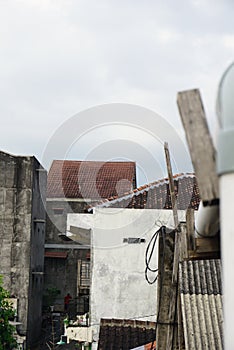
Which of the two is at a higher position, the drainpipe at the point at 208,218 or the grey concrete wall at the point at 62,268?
the grey concrete wall at the point at 62,268

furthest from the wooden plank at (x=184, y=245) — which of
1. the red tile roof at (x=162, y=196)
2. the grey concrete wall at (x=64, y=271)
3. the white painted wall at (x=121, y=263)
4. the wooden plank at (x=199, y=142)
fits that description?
the grey concrete wall at (x=64, y=271)

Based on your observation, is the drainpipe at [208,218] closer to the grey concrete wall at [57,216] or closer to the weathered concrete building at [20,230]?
the weathered concrete building at [20,230]

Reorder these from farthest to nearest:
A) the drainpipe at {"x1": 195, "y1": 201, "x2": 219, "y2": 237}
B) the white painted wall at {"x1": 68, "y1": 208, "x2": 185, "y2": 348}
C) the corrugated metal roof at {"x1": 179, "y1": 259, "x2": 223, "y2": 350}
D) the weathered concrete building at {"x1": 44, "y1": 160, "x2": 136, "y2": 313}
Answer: the weathered concrete building at {"x1": 44, "y1": 160, "x2": 136, "y2": 313}, the white painted wall at {"x1": 68, "y1": 208, "x2": 185, "y2": 348}, the corrugated metal roof at {"x1": 179, "y1": 259, "x2": 223, "y2": 350}, the drainpipe at {"x1": 195, "y1": 201, "x2": 219, "y2": 237}

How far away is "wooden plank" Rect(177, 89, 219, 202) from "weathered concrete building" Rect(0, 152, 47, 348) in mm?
19616

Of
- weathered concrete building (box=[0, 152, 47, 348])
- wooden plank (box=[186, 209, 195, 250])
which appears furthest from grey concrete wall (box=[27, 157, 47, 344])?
wooden plank (box=[186, 209, 195, 250])

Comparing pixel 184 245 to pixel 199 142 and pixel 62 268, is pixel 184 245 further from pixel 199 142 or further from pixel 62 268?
pixel 62 268

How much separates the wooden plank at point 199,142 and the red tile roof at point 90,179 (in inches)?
1090

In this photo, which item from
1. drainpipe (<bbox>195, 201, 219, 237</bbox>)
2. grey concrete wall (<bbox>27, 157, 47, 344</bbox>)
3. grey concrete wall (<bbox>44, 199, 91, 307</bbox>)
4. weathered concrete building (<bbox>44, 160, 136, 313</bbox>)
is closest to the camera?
drainpipe (<bbox>195, 201, 219, 237</bbox>)

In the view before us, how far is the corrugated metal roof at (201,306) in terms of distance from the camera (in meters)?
6.09

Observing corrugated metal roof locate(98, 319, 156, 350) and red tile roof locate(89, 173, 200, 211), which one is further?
red tile roof locate(89, 173, 200, 211)

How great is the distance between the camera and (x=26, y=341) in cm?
2056

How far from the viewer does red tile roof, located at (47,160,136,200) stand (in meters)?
30.4

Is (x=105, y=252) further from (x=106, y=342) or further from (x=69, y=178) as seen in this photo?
(x=69, y=178)

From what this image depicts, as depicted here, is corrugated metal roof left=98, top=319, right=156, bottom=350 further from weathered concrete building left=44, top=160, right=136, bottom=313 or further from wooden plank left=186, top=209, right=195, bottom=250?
weathered concrete building left=44, top=160, right=136, bottom=313
